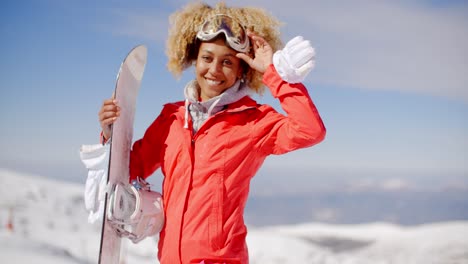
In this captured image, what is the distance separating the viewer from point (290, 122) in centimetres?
242

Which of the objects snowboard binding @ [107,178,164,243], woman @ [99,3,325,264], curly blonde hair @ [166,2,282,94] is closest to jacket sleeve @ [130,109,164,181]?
woman @ [99,3,325,264]

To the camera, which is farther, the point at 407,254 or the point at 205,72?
the point at 407,254

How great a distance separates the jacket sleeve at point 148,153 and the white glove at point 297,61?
778 mm

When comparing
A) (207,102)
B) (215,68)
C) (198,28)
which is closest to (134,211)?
(207,102)

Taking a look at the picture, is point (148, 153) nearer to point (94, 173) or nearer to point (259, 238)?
point (94, 173)

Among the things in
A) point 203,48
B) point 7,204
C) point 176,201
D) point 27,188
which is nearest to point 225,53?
point 203,48

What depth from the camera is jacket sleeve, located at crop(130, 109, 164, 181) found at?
2.87 m

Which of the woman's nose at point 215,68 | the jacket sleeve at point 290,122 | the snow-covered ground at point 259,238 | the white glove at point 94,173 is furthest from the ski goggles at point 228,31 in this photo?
the snow-covered ground at point 259,238

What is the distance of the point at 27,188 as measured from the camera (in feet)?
26.8

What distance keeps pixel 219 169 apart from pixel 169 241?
41 centimetres

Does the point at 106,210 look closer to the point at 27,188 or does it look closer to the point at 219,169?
the point at 219,169

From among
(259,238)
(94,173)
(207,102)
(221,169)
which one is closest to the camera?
(221,169)

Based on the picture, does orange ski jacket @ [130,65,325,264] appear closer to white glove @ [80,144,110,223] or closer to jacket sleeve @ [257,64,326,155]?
jacket sleeve @ [257,64,326,155]

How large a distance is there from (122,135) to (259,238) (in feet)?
16.8
